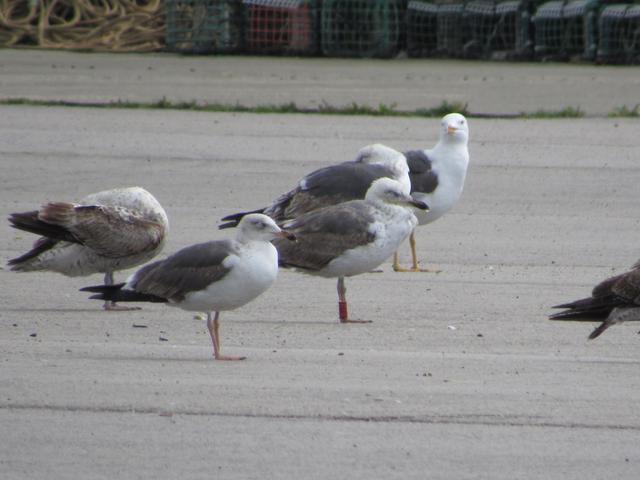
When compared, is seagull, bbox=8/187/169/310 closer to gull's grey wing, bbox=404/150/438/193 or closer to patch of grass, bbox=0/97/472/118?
gull's grey wing, bbox=404/150/438/193

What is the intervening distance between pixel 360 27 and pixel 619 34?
162 inches

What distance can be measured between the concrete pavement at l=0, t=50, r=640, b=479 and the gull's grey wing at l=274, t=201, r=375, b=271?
1.18 ft

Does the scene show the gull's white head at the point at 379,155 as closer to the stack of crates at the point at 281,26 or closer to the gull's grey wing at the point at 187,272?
the gull's grey wing at the point at 187,272

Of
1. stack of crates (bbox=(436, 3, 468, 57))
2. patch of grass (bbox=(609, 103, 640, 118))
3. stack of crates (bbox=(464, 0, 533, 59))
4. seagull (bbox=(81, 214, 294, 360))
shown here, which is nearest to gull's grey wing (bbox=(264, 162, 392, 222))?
seagull (bbox=(81, 214, 294, 360))

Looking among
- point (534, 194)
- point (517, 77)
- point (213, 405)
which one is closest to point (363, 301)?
point (213, 405)

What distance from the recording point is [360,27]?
24703 millimetres

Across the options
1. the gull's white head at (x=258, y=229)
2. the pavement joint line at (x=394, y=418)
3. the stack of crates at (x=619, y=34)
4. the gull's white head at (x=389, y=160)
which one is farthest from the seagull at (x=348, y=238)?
the stack of crates at (x=619, y=34)

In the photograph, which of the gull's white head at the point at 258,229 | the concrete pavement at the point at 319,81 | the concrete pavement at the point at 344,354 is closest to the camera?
the concrete pavement at the point at 344,354

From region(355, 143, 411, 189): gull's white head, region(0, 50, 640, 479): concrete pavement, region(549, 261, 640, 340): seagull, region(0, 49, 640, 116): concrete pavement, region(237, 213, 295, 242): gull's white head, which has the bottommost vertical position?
region(0, 50, 640, 479): concrete pavement

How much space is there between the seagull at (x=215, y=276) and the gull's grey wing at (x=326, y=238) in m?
0.94

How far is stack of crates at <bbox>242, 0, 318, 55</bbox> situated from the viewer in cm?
2452

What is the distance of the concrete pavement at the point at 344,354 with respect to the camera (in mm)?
6320

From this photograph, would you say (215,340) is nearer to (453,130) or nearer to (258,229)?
(258,229)

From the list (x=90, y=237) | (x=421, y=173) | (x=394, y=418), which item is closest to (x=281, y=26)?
(x=421, y=173)
